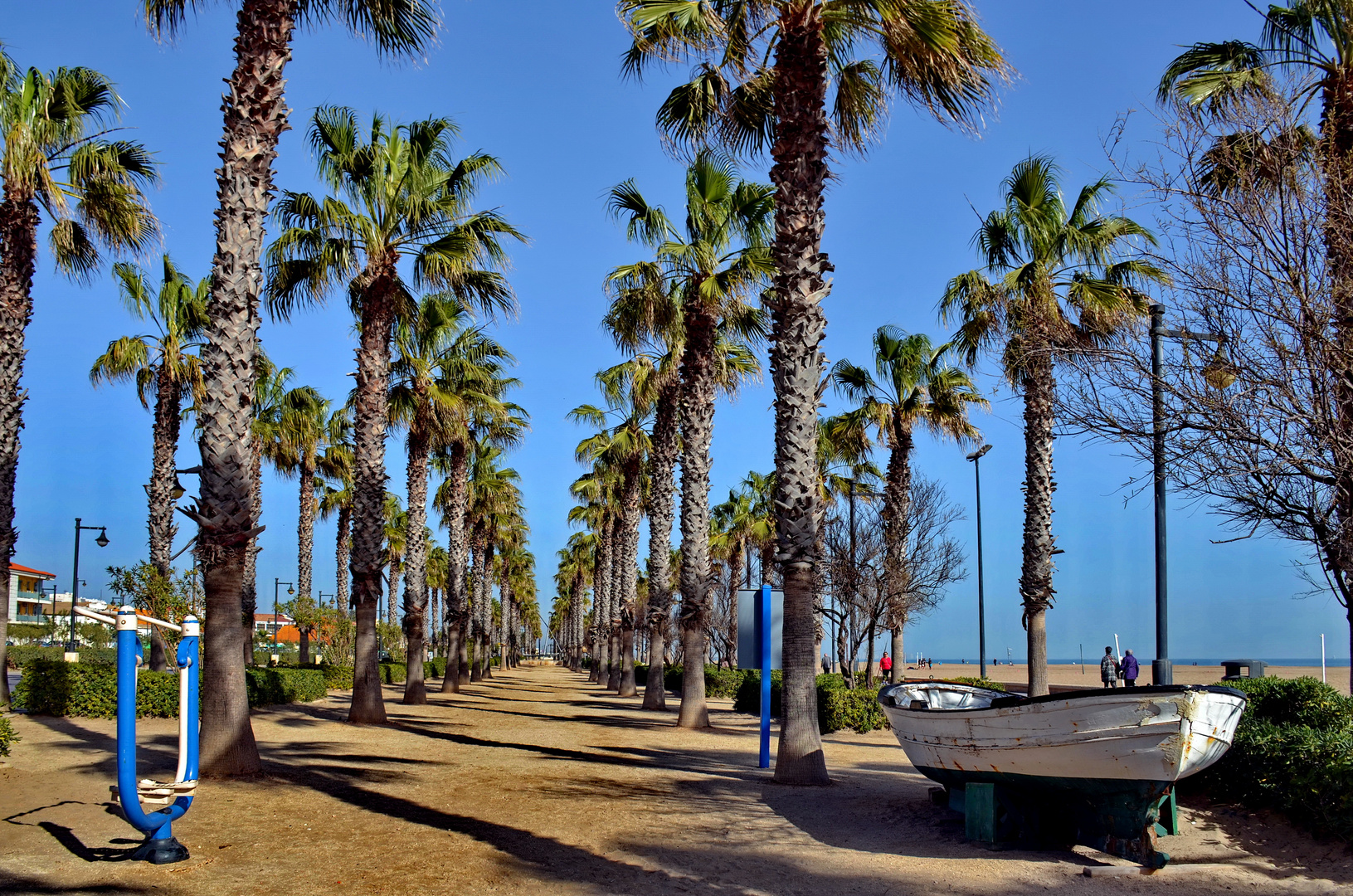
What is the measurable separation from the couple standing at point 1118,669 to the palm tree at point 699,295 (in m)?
12.4

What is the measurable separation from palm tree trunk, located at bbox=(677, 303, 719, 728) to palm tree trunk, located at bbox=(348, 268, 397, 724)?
5.83 metres

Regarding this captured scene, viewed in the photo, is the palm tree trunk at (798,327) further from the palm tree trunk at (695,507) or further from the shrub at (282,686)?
the shrub at (282,686)

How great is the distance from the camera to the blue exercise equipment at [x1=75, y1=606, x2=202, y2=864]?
657cm

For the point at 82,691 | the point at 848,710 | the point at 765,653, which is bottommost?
the point at 848,710

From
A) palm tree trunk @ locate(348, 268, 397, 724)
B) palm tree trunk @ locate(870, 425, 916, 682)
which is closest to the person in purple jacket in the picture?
palm tree trunk @ locate(870, 425, 916, 682)

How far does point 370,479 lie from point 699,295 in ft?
23.2

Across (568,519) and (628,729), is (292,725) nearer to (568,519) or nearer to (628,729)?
(628,729)

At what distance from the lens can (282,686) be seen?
75.6ft

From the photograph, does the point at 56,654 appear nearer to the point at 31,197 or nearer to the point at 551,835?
the point at 31,197

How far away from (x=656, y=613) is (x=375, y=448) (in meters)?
10.2

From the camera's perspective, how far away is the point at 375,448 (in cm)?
1777

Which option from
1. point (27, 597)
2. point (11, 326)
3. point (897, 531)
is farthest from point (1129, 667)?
point (27, 597)

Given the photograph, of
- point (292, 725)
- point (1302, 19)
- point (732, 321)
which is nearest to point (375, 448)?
point (292, 725)

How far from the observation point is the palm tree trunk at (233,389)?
10.4 meters
